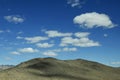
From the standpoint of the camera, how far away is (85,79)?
366 feet

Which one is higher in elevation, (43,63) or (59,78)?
(43,63)

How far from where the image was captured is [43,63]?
14025cm

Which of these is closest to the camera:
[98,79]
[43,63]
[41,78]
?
[41,78]

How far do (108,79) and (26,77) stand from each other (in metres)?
45.1

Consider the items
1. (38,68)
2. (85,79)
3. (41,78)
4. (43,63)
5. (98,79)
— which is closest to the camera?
(41,78)

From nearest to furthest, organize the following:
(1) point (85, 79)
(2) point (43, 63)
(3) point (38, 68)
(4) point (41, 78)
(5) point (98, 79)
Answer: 1. (4) point (41, 78)
2. (1) point (85, 79)
3. (5) point (98, 79)
4. (3) point (38, 68)
5. (2) point (43, 63)

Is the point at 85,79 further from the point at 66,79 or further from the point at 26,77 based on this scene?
the point at 26,77

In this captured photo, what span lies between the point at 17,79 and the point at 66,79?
66.4ft

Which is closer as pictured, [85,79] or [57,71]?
[85,79]

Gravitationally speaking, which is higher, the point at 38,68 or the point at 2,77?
the point at 38,68

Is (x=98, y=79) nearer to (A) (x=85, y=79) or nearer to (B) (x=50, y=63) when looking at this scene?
(A) (x=85, y=79)

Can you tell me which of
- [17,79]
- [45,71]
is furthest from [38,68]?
[17,79]

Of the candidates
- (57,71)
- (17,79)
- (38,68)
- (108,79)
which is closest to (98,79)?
(108,79)

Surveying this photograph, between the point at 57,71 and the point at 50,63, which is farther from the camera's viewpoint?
the point at 50,63
